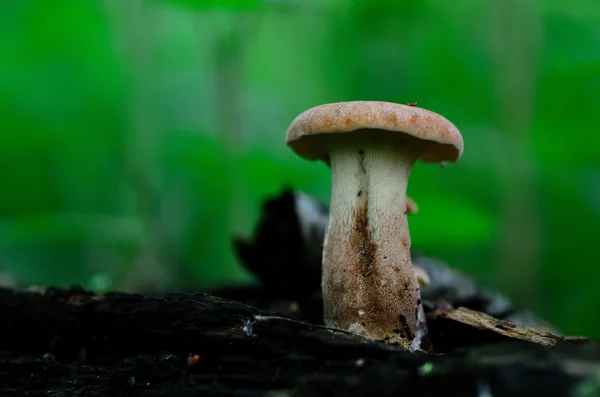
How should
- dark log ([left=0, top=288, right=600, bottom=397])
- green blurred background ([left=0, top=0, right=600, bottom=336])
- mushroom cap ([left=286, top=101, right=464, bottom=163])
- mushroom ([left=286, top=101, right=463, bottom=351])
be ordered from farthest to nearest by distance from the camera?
1. green blurred background ([left=0, top=0, right=600, bottom=336])
2. mushroom ([left=286, top=101, right=463, bottom=351])
3. mushroom cap ([left=286, top=101, right=464, bottom=163])
4. dark log ([left=0, top=288, right=600, bottom=397])

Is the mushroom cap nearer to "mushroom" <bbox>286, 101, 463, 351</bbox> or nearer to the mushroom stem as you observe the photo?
"mushroom" <bbox>286, 101, 463, 351</bbox>

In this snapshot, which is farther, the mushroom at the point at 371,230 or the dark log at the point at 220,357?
the mushroom at the point at 371,230

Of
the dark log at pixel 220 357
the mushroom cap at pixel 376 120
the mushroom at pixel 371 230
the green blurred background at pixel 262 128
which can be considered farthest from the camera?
the green blurred background at pixel 262 128

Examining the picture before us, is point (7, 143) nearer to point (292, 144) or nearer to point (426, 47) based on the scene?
point (426, 47)

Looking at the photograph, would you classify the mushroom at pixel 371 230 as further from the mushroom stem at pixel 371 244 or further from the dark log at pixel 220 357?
the dark log at pixel 220 357

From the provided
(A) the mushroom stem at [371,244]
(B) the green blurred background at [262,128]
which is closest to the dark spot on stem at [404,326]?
(A) the mushroom stem at [371,244]

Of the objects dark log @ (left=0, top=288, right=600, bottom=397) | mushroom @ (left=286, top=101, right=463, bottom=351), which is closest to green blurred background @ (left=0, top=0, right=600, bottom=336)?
mushroom @ (left=286, top=101, right=463, bottom=351)

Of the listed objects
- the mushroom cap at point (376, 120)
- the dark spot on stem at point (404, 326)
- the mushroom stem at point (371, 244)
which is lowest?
the dark spot on stem at point (404, 326)

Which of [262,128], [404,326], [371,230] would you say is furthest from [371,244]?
[262,128]
